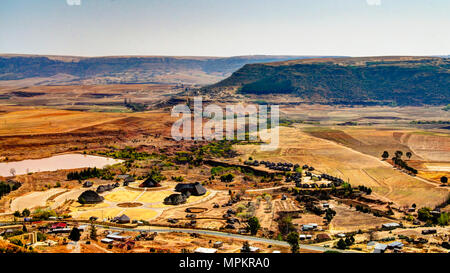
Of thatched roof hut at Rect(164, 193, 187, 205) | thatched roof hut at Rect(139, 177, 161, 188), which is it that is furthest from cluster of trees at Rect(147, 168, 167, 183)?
thatched roof hut at Rect(164, 193, 187, 205)

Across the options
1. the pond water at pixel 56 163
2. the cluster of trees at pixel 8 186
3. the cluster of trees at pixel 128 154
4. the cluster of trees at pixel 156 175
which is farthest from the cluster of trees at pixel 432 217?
the cluster of trees at pixel 128 154

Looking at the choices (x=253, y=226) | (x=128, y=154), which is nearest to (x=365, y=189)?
(x=253, y=226)

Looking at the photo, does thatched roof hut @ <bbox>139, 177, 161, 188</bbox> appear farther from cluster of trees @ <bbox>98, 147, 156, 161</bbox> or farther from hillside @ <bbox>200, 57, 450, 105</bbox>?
hillside @ <bbox>200, 57, 450, 105</bbox>

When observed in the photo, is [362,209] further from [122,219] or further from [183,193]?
[122,219]

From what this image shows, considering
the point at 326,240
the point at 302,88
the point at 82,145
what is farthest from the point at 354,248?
the point at 302,88
